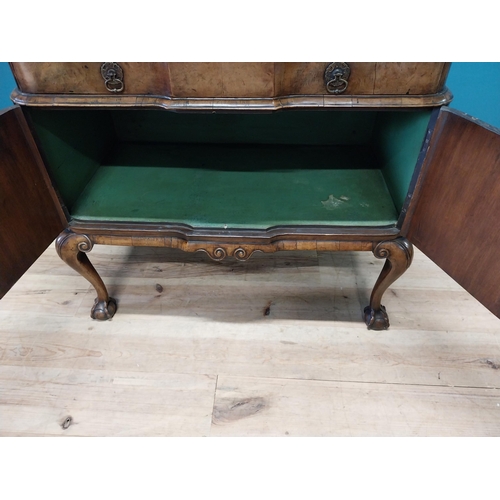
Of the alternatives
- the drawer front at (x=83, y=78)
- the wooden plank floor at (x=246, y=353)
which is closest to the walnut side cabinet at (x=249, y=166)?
the drawer front at (x=83, y=78)

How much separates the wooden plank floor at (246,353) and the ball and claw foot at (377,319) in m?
0.02

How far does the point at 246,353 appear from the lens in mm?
918

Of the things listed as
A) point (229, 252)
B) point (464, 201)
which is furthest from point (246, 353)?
point (464, 201)

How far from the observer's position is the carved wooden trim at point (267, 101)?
0.60 meters

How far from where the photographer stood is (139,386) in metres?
0.86

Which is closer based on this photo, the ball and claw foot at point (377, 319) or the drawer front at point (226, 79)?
the drawer front at point (226, 79)

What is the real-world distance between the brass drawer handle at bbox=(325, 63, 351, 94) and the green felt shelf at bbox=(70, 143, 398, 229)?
0.25 metres

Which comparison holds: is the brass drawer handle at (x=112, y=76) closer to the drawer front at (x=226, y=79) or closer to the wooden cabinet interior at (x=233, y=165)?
the drawer front at (x=226, y=79)

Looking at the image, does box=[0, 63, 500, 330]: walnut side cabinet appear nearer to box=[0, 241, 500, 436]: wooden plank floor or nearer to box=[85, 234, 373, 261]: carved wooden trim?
box=[85, 234, 373, 261]: carved wooden trim

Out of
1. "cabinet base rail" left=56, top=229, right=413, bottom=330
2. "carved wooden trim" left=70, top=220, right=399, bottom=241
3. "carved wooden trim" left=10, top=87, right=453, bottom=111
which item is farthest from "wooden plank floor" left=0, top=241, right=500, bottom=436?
"carved wooden trim" left=10, top=87, right=453, bottom=111

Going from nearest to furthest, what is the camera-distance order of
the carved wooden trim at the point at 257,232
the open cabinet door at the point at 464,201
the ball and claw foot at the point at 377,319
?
the open cabinet door at the point at 464,201 < the carved wooden trim at the point at 257,232 < the ball and claw foot at the point at 377,319

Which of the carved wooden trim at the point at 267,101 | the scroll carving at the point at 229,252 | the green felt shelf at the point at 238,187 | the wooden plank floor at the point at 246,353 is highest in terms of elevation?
the carved wooden trim at the point at 267,101

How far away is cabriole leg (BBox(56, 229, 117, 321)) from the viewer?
0.80 metres

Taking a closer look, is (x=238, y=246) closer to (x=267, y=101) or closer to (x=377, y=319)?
(x=267, y=101)
